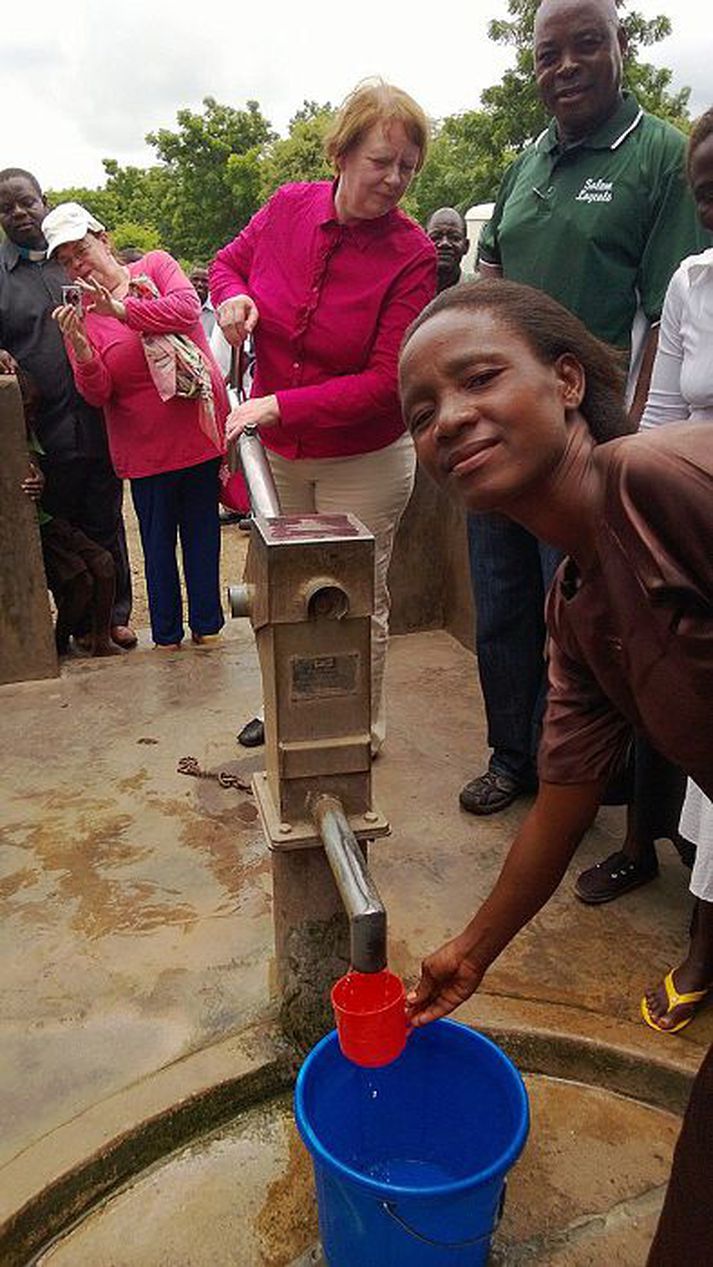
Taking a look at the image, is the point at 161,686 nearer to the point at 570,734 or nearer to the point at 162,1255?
the point at 162,1255

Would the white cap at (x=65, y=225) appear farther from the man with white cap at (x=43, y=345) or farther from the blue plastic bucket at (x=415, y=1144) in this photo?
the blue plastic bucket at (x=415, y=1144)

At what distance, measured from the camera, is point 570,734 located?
130cm

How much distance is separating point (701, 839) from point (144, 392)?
2.36 m

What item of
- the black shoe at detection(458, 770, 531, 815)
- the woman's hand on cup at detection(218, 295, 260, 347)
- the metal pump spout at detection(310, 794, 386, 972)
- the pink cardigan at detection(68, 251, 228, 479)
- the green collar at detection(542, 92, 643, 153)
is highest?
the green collar at detection(542, 92, 643, 153)

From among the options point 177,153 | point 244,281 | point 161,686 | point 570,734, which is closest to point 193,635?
point 161,686

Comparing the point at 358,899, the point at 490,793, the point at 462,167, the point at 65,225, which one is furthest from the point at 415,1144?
the point at 462,167

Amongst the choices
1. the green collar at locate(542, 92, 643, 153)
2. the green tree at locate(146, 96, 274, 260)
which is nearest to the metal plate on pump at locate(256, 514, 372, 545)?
the green collar at locate(542, 92, 643, 153)

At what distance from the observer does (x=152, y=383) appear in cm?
338

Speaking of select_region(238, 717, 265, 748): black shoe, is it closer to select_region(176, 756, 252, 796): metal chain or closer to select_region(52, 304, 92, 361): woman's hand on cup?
select_region(176, 756, 252, 796): metal chain

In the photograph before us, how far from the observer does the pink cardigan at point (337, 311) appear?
2416 mm

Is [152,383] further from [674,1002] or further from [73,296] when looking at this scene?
[674,1002]

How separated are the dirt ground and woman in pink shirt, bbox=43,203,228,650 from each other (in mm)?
1369

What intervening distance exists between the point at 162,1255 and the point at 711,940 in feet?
3.58

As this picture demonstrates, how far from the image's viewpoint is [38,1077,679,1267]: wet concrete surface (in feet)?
5.06
